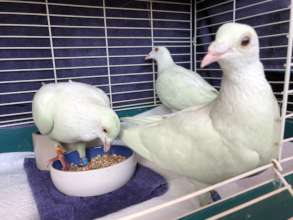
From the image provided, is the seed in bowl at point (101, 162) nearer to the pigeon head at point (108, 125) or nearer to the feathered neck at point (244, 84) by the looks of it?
the pigeon head at point (108, 125)

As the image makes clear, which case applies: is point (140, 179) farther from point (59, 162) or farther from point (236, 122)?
point (236, 122)

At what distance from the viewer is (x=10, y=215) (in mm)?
710

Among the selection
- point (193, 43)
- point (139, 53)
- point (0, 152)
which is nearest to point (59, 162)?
point (0, 152)

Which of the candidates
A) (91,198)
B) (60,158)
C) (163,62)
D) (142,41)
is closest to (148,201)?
(91,198)

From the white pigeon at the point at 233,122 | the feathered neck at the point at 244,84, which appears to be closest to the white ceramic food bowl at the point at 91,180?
the white pigeon at the point at 233,122

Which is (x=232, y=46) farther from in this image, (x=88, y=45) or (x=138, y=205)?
(x=88, y=45)

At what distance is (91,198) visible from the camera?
2.46 feet

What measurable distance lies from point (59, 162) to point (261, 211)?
69 centimetres

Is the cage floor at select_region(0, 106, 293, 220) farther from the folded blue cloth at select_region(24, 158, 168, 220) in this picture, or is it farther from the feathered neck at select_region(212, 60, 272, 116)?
the feathered neck at select_region(212, 60, 272, 116)

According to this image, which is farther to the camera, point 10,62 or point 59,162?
point 10,62

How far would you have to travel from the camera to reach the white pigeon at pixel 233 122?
46cm

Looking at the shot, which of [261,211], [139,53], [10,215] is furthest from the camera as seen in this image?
[139,53]

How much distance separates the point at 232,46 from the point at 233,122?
6.4 inches

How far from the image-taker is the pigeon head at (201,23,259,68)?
0.44 metres
